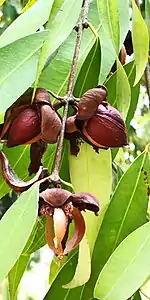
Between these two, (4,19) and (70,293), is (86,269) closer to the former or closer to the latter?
(70,293)

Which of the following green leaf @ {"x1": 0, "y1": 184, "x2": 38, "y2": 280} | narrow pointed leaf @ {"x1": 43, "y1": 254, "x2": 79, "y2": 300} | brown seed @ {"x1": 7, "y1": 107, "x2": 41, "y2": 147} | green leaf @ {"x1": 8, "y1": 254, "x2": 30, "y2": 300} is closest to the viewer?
green leaf @ {"x1": 0, "y1": 184, "x2": 38, "y2": 280}

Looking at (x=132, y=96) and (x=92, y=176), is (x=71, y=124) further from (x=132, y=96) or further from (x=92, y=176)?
(x=132, y=96)

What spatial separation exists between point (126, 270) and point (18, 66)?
9.9 inches

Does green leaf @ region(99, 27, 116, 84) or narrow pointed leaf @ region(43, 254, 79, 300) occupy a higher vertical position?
green leaf @ region(99, 27, 116, 84)

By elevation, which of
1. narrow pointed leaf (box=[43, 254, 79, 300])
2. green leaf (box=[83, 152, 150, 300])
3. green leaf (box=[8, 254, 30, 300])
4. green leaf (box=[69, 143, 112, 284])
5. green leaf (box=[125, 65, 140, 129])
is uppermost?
green leaf (box=[125, 65, 140, 129])

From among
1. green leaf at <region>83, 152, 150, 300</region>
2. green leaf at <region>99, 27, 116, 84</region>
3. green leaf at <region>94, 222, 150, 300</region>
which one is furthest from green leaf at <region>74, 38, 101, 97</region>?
green leaf at <region>94, 222, 150, 300</region>

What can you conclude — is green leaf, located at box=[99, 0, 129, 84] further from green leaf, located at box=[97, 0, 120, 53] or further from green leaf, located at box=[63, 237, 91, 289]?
green leaf, located at box=[63, 237, 91, 289]

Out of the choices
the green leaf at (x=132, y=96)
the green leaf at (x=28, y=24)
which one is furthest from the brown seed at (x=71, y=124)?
the green leaf at (x=132, y=96)

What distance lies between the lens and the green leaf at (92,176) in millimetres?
763

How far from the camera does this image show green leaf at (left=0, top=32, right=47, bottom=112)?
0.70 meters

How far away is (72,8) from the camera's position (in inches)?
28.1

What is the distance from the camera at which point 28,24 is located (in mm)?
748

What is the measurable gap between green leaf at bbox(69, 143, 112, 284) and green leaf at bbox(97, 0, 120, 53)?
0.13 meters

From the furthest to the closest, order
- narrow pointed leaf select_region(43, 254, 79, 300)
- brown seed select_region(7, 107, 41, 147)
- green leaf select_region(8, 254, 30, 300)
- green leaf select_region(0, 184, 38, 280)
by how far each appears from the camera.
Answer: green leaf select_region(8, 254, 30, 300) < narrow pointed leaf select_region(43, 254, 79, 300) < brown seed select_region(7, 107, 41, 147) < green leaf select_region(0, 184, 38, 280)
